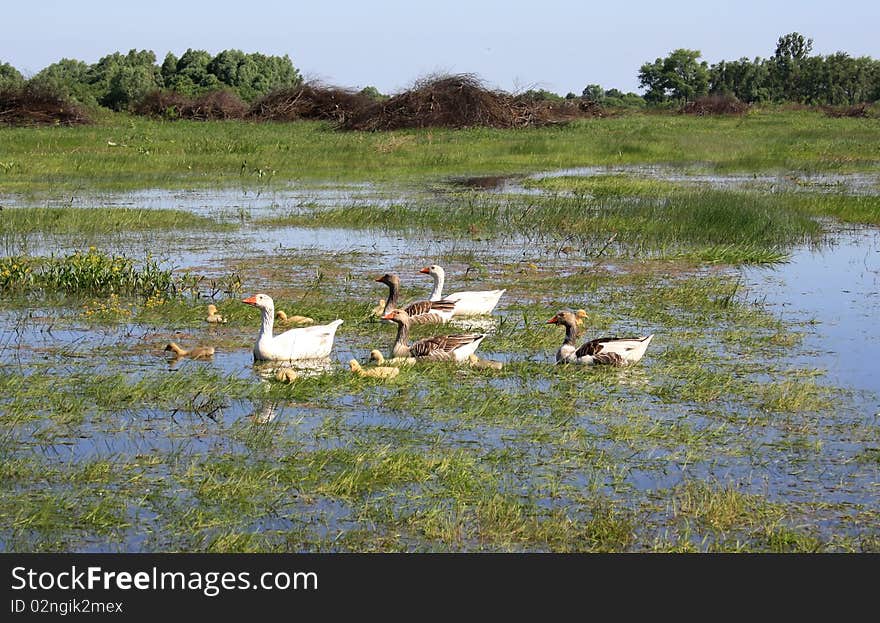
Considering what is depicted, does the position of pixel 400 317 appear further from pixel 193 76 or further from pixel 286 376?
pixel 193 76

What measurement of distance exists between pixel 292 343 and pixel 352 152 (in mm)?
24842

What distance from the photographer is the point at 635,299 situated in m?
14.5

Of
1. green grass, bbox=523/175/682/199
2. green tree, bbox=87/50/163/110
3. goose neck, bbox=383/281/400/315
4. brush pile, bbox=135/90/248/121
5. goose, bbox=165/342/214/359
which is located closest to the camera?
goose, bbox=165/342/214/359

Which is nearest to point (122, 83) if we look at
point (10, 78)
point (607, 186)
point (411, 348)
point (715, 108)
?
point (10, 78)

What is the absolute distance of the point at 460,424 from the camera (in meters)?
9.06

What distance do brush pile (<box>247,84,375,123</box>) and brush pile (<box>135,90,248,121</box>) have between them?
884 millimetres

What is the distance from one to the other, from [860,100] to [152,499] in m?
87.8

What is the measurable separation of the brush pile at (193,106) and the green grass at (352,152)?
15.3 ft

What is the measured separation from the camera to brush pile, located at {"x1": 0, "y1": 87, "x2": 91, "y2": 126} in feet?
143

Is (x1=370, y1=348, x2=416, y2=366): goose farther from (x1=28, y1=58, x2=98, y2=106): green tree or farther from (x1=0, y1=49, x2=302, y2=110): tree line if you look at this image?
(x1=0, y1=49, x2=302, y2=110): tree line

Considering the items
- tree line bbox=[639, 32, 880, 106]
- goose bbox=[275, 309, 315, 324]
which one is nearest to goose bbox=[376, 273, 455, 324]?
goose bbox=[275, 309, 315, 324]

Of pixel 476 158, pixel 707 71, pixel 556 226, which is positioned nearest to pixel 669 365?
pixel 556 226

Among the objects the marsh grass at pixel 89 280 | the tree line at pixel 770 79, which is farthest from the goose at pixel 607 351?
the tree line at pixel 770 79
